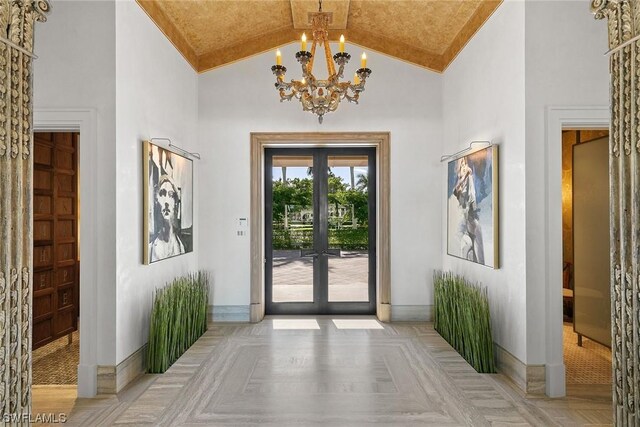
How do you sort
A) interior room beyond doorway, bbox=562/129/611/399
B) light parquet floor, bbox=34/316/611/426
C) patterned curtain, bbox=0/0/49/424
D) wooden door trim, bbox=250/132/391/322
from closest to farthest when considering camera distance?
patterned curtain, bbox=0/0/49/424 < light parquet floor, bbox=34/316/611/426 < interior room beyond doorway, bbox=562/129/611/399 < wooden door trim, bbox=250/132/391/322

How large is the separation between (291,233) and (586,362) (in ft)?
12.3

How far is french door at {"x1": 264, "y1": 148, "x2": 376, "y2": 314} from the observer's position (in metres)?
6.12

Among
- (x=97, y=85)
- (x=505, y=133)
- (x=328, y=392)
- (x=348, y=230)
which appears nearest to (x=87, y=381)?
(x=328, y=392)

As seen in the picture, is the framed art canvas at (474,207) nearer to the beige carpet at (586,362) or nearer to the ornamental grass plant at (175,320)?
the beige carpet at (586,362)

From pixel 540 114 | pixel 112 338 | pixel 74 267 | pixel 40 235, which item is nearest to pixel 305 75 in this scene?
pixel 540 114

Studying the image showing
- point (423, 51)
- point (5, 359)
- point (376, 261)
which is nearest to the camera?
point (5, 359)

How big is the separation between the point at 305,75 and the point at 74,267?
3.76 meters

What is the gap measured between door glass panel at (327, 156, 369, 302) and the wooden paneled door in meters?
3.26

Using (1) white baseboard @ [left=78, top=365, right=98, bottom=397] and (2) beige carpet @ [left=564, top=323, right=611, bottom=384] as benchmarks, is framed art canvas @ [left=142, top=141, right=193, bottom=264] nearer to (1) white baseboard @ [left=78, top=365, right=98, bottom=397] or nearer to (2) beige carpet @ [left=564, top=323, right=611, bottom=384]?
(1) white baseboard @ [left=78, top=365, right=98, bottom=397]

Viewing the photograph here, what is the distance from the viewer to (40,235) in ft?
15.2

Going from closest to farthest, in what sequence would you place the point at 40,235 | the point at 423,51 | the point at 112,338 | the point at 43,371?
the point at 112,338 → the point at 43,371 → the point at 40,235 → the point at 423,51

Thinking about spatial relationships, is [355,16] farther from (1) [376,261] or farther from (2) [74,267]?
(2) [74,267]

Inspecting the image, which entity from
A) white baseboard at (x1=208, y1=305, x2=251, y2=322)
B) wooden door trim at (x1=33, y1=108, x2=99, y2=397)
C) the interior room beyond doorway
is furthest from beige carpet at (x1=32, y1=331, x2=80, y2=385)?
the interior room beyond doorway

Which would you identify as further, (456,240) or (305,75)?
(456,240)
